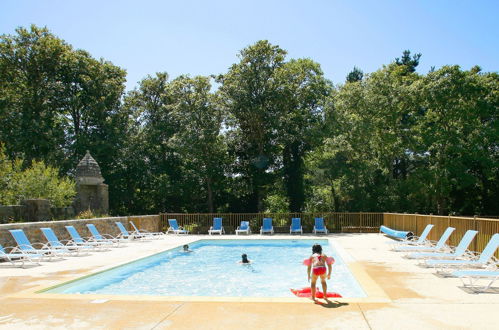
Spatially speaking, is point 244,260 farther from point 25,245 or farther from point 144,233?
point 144,233

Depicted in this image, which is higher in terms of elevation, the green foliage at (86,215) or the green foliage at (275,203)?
the green foliage at (275,203)

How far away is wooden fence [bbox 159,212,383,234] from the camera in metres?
21.2

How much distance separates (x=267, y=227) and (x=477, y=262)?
13.0 metres

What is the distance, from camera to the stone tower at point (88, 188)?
1795cm

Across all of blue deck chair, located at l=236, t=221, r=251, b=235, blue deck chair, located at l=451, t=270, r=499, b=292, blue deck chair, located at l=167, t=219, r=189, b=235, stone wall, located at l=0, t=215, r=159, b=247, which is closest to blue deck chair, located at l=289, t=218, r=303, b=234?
blue deck chair, located at l=236, t=221, r=251, b=235

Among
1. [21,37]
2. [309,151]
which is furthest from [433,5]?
[21,37]

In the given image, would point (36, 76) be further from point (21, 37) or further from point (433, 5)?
point (433, 5)

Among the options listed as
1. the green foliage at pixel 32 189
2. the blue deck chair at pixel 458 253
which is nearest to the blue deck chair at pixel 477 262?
the blue deck chair at pixel 458 253

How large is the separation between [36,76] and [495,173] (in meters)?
28.6

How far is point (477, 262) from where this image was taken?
331 inches

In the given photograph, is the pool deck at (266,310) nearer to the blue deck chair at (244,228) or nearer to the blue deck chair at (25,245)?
the blue deck chair at (25,245)

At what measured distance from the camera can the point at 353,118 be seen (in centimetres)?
2581

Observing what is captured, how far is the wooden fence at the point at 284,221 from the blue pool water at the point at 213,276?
552 centimetres

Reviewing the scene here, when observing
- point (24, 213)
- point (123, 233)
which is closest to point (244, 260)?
point (123, 233)
